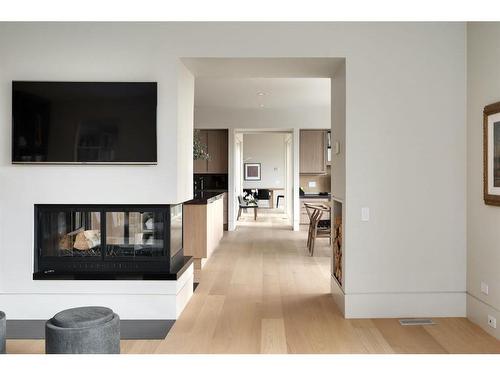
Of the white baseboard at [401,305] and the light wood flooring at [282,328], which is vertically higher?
the white baseboard at [401,305]

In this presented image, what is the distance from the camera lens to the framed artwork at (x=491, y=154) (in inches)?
136

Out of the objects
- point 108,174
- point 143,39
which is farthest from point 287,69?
point 108,174

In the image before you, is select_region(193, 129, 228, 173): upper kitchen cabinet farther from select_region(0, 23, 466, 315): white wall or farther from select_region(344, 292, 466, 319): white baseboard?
select_region(344, 292, 466, 319): white baseboard

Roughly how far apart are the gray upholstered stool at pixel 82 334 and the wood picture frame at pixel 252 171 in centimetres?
1512

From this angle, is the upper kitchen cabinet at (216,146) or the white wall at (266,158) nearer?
the upper kitchen cabinet at (216,146)

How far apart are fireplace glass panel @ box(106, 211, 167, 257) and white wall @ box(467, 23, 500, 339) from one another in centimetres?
266

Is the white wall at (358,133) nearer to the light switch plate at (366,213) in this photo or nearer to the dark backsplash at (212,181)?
the light switch plate at (366,213)

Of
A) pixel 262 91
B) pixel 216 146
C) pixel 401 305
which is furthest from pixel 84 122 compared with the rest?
pixel 216 146

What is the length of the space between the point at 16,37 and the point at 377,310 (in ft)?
12.8

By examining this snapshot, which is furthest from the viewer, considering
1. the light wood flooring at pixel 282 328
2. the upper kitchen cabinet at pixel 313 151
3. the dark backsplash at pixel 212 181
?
the dark backsplash at pixel 212 181

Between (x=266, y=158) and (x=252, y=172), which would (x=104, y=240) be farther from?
(x=266, y=158)

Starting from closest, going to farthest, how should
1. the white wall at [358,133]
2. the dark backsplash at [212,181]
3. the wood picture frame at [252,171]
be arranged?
the white wall at [358,133] → the dark backsplash at [212,181] → the wood picture frame at [252,171]

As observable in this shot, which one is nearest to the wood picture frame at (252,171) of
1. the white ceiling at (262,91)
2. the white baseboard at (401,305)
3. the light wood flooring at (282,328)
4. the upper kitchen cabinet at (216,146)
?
the upper kitchen cabinet at (216,146)

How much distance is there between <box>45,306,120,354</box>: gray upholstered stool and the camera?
8.73 feet
